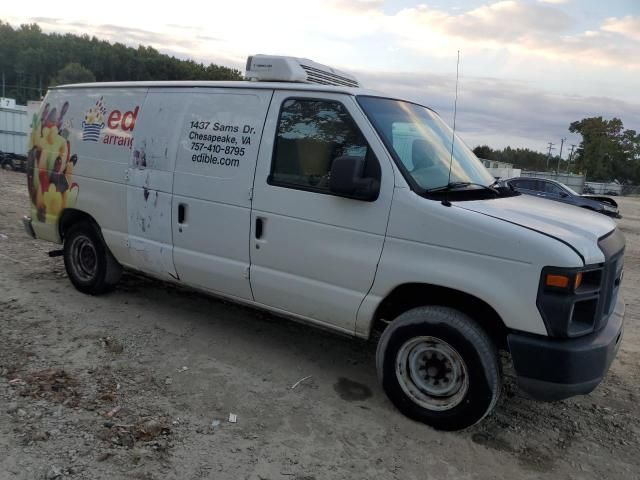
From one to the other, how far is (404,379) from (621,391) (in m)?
2.04

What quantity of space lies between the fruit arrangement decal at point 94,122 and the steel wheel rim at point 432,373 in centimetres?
379

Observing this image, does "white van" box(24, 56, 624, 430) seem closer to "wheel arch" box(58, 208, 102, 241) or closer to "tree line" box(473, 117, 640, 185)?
"wheel arch" box(58, 208, 102, 241)

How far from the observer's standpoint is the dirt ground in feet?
10.2

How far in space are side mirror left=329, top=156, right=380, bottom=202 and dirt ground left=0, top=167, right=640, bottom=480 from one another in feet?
5.07

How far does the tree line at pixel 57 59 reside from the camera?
246 feet

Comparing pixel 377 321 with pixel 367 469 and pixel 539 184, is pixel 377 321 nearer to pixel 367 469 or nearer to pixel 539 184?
pixel 367 469

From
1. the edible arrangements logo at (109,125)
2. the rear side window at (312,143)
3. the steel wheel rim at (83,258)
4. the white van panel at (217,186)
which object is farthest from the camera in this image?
the steel wheel rim at (83,258)

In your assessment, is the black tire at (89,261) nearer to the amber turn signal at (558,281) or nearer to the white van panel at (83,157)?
the white van panel at (83,157)

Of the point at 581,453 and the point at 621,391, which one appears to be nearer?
the point at 581,453

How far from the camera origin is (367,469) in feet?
10.3

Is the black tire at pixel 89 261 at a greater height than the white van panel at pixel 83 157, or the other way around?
the white van panel at pixel 83 157

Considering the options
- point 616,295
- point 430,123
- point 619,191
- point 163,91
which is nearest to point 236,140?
point 163,91

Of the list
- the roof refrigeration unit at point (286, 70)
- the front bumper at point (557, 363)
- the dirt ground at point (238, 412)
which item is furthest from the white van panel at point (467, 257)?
the roof refrigeration unit at point (286, 70)

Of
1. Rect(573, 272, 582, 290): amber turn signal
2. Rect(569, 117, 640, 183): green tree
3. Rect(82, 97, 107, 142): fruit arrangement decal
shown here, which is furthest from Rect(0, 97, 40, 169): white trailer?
Rect(569, 117, 640, 183): green tree
